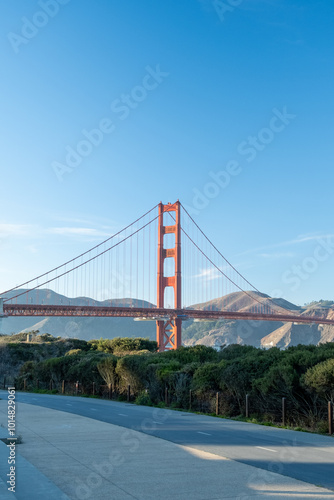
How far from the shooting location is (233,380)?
16156 millimetres

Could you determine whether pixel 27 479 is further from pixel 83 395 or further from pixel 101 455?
pixel 83 395

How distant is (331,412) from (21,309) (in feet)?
151

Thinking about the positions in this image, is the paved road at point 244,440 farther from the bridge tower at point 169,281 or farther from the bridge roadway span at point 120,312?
the bridge tower at point 169,281

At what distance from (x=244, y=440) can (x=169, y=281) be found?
5765cm

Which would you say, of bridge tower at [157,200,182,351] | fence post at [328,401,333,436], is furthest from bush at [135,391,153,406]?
bridge tower at [157,200,182,351]

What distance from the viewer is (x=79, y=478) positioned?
307 inches

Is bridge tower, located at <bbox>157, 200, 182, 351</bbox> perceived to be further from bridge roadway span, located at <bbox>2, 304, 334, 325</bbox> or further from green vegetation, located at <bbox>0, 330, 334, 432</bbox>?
green vegetation, located at <bbox>0, 330, 334, 432</bbox>

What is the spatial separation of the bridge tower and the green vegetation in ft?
114

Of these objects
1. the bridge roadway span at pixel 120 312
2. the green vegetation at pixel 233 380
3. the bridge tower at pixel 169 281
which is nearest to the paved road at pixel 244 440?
the green vegetation at pixel 233 380

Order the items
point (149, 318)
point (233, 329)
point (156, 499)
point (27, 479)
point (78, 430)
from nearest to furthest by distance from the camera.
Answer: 1. point (156, 499)
2. point (27, 479)
3. point (78, 430)
4. point (149, 318)
5. point (233, 329)


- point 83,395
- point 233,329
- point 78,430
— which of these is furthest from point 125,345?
point 233,329

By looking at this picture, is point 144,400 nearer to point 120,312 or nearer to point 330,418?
point 330,418

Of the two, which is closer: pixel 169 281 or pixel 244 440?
pixel 244 440

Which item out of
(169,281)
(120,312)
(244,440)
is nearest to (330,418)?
(244,440)
